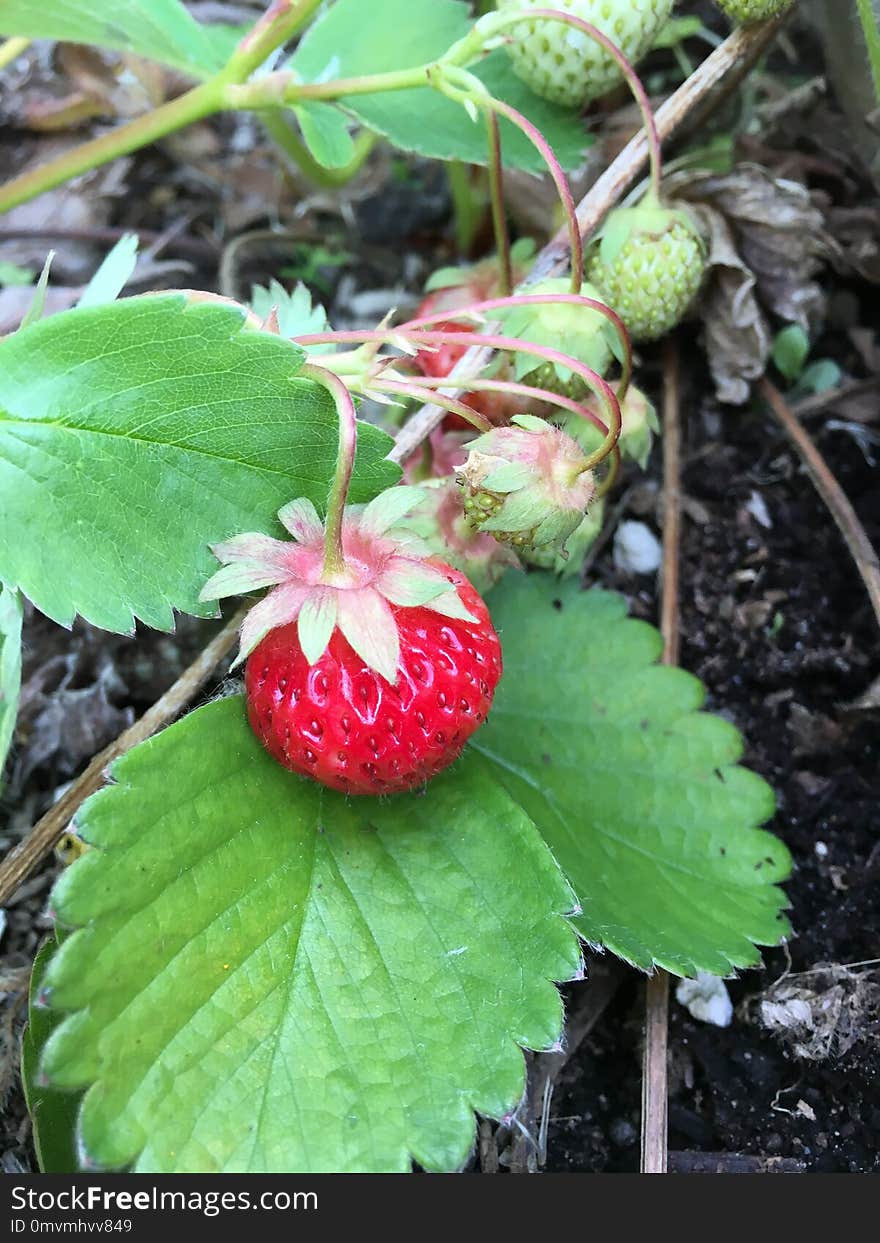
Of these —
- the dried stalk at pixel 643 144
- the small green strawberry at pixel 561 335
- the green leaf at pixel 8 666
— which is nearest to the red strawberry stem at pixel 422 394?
the small green strawberry at pixel 561 335

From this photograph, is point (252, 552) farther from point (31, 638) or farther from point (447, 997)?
point (31, 638)

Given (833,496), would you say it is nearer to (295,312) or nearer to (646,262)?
(646,262)

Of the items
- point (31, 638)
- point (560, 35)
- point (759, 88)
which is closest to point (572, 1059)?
point (31, 638)

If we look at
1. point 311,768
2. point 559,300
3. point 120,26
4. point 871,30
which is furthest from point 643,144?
point 311,768

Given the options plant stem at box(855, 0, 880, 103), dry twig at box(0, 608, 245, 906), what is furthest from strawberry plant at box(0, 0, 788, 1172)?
plant stem at box(855, 0, 880, 103)

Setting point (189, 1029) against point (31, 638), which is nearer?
point (189, 1029)

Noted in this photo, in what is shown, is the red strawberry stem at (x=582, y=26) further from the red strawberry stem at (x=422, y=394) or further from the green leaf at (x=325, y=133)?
the red strawberry stem at (x=422, y=394)
